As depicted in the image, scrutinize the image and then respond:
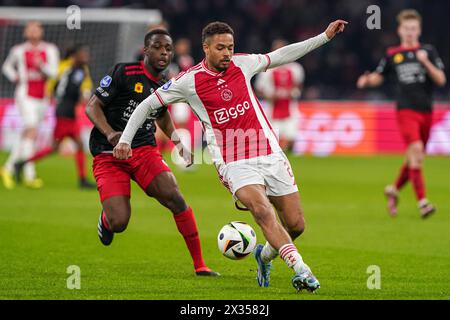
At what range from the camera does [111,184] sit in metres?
8.75

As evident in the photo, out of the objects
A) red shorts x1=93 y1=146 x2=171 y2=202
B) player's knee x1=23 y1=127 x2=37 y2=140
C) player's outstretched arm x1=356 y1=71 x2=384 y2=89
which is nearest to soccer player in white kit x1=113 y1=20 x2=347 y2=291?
red shorts x1=93 y1=146 x2=171 y2=202

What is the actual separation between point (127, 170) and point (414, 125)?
18.4 ft

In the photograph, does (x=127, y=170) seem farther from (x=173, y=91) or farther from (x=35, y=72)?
(x=35, y=72)

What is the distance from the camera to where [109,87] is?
8602 mm

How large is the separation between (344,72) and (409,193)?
12.5m

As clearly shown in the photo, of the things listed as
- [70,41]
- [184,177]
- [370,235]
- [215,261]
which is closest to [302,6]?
[70,41]

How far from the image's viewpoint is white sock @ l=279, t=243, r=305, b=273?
6.98 meters

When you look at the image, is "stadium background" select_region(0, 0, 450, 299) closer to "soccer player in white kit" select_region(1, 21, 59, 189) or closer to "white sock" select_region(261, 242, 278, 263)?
"white sock" select_region(261, 242, 278, 263)

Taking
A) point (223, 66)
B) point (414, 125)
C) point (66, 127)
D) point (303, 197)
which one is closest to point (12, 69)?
point (66, 127)

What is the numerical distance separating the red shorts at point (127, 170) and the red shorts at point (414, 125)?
527cm

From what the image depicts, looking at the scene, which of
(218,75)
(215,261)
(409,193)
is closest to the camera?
(218,75)

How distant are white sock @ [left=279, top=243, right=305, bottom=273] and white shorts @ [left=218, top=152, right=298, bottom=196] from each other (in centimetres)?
65

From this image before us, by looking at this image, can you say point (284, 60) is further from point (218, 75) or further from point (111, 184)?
point (111, 184)
